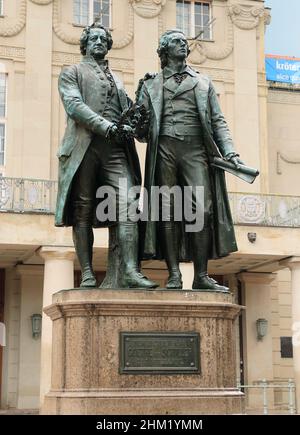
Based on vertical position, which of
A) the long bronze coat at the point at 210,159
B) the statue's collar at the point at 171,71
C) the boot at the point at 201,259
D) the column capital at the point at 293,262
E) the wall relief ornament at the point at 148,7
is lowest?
the boot at the point at 201,259

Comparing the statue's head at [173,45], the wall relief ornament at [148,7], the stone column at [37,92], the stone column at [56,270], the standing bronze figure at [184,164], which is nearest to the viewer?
the standing bronze figure at [184,164]

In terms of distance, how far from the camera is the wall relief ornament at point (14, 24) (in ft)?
84.8

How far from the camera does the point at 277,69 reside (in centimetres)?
3042

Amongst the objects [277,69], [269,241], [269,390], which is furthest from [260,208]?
[277,69]

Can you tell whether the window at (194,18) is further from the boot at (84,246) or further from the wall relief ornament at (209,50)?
the boot at (84,246)

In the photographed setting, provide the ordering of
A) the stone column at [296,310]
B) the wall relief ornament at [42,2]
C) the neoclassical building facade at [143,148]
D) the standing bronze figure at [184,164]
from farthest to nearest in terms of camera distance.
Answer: the wall relief ornament at [42,2], the neoclassical building facade at [143,148], the stone column at [296,310], the standing bronze figure at [184,164]

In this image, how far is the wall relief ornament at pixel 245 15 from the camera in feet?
92.7

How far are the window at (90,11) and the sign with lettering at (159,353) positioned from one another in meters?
20.7

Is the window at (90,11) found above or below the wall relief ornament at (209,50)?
above

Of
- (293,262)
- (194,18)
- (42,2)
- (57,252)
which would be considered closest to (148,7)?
(194,18)

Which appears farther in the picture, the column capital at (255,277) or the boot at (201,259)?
the column capital at (255,277)

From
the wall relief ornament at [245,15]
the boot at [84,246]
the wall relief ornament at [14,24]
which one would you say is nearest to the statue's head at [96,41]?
the boot at [84,246]

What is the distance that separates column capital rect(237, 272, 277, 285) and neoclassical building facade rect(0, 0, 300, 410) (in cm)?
4

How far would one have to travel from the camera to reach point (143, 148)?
2616 cm
